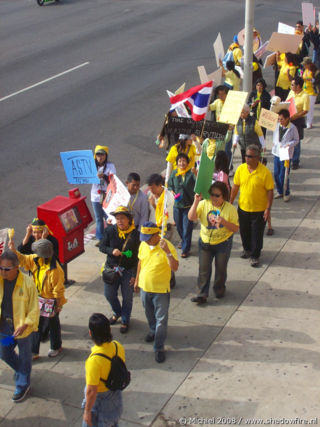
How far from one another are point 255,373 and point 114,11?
22.0 meters

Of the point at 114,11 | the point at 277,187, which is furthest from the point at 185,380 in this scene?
the point at 114,11

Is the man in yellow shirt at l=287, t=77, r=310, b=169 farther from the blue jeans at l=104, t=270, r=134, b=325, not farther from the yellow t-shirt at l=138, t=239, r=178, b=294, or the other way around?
the yellow t-shirt at l=138, t=239, r=178, b=294

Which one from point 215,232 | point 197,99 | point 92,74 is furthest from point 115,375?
point 92,74

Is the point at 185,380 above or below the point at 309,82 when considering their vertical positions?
below

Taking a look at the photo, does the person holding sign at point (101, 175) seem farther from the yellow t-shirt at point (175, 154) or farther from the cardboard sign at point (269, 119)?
the cardboard sign at point (269, 119)

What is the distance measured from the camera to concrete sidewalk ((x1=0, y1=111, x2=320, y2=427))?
656cm

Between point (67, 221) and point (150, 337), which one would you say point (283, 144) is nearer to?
point (67, 221)

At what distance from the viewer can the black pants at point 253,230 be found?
9.19m

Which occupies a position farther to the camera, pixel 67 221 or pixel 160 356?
pixel 67 221

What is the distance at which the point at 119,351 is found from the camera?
5.77 meters

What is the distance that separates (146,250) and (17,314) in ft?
4.99

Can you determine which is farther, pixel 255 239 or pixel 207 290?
pixel 255 239

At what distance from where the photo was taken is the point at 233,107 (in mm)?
10094

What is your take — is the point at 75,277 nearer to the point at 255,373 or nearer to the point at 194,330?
the point at 194,330
